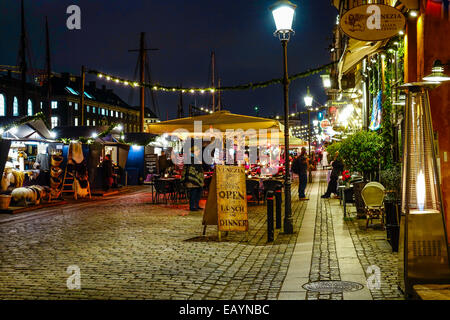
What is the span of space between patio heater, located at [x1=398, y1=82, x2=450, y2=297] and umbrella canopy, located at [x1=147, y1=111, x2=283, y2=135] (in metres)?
10.7

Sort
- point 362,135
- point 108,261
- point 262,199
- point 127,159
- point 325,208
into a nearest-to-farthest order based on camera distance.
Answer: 1. point 108,261
2. point 362,135
3. point 325,208
4. point 262,199
5. point 127,159

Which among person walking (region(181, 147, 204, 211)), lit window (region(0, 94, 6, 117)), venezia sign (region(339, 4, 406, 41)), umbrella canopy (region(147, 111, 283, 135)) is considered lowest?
person walking (region(181, 147, 204, 211))

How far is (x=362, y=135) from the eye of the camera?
12633 mm

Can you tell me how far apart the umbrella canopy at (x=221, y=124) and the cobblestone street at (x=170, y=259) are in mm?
3883

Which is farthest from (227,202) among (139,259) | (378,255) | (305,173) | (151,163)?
(151,163)

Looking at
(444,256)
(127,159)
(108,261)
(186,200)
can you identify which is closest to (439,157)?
(444,256)

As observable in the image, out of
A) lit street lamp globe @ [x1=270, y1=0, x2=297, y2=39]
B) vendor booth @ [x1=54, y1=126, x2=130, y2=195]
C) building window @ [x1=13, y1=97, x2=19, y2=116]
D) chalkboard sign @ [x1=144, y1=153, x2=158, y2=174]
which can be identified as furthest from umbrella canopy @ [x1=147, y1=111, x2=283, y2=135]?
building window @ [x1=13, y1=97, x2=19, y2=116]

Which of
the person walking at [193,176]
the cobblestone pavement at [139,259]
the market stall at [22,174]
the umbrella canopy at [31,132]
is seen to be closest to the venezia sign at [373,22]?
the cobblestone pavement at [139,259]

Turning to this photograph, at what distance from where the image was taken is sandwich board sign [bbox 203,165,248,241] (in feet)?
34.1

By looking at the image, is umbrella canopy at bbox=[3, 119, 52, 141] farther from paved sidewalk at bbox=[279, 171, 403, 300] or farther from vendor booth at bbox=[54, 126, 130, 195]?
paved sidewalk at bbox=[279, 171, 403, 300]

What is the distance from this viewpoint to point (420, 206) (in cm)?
591

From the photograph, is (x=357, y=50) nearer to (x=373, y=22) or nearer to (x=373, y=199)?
(x=373, y=22)
